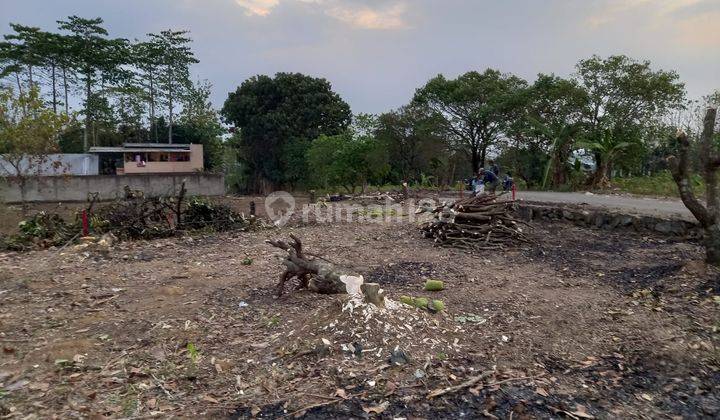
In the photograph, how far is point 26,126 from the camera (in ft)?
49.2

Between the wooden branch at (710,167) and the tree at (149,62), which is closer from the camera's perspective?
Answer: the wooden branch at (710,167)

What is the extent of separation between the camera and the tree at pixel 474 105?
68.5 ft

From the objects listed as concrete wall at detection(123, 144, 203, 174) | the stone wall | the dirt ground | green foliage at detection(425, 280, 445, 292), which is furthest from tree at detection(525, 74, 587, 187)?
concrete wall at detection(123, 144, 203, 174)

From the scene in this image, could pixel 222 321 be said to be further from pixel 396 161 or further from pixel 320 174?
pixel 396 161

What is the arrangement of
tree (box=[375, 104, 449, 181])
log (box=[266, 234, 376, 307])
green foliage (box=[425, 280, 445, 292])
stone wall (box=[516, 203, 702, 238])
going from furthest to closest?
tree (box=[375, 104, 449, 181]), stone wall (box=[516, 203, 702, 238]), green foliage (box=[425, 280, 445, 292]), log (box=[266, 234, 376, 307])

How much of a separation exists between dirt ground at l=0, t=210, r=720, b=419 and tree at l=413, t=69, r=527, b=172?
15.4 meters

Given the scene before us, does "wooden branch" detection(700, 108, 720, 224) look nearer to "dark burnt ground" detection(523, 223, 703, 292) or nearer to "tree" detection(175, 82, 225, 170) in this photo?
"dark burnt ground" detection(523, 223, 703, 292)

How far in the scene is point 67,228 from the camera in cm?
924

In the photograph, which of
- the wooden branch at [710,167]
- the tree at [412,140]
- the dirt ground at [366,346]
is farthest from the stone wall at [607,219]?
the tree at [412,140]

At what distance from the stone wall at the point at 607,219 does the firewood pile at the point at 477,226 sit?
2334mm

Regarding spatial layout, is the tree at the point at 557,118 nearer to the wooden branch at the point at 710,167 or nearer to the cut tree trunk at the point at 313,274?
the wooden branch at the point at 710,167

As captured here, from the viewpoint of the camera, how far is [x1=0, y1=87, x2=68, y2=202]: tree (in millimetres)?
14891

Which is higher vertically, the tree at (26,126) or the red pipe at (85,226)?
the tree at (26,126)

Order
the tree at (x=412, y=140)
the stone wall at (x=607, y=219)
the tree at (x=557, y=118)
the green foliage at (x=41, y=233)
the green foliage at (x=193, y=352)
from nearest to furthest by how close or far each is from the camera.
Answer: the green foliage at (x=193, y=352) < the stone wall at (x=607, y=219) < the green foliage at (x=41, y=233) < the tree at (x=557, y=118) < the tree at (x=412, y=140)
